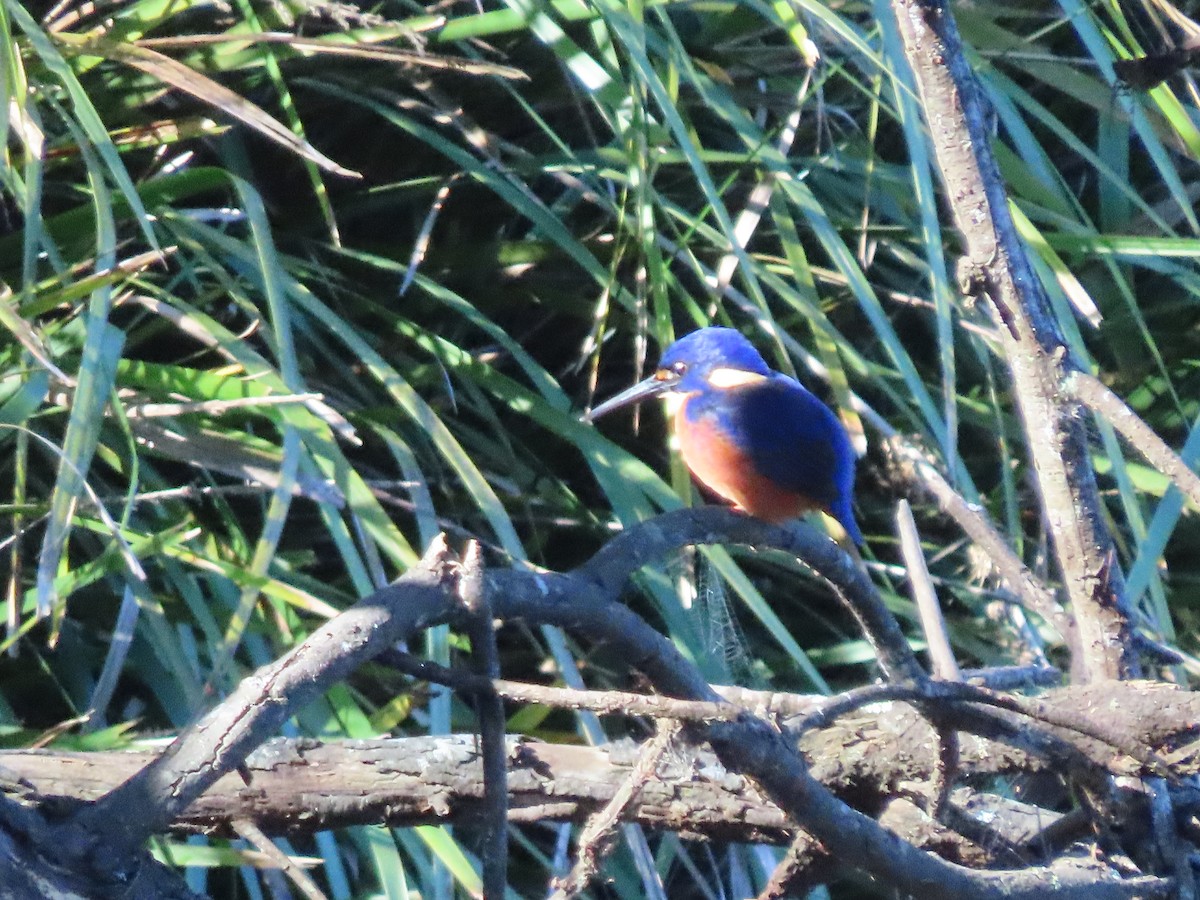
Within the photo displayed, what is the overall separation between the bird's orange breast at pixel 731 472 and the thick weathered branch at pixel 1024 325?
53 cm

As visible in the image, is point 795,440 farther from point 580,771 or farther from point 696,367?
point 580,771

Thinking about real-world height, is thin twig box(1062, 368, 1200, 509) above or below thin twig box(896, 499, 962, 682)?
above

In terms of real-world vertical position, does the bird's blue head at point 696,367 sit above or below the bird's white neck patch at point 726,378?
above

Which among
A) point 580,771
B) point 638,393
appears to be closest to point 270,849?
point 580,771

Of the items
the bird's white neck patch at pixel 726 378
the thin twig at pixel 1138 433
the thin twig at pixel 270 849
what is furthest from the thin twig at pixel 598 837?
the bird's white neck patch at pixel 726 378

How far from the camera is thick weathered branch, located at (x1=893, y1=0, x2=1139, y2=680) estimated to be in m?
1.31

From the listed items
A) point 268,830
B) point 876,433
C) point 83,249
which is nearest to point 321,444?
point 83,249

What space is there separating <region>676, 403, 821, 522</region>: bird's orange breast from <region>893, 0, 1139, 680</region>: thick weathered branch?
531 millimetres

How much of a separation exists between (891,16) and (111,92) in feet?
3.39

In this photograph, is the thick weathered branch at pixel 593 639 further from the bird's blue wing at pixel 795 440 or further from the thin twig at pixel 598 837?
the bird's blue wing at pixel 795 440

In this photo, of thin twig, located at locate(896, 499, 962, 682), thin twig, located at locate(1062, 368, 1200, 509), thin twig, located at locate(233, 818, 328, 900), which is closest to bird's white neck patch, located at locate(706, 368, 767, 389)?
thin twig, located at locate(896, 499, 962, 682)

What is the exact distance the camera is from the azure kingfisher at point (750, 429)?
79.3 inches

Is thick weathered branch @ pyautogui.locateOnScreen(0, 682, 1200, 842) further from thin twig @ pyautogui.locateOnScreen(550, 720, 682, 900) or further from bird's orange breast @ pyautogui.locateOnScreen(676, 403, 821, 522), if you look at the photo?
bird's orange breast @ pyautogui.locateOnScreen(676, 403, 821, 522)

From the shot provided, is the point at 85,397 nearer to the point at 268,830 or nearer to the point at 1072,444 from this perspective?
the point at 268,830
